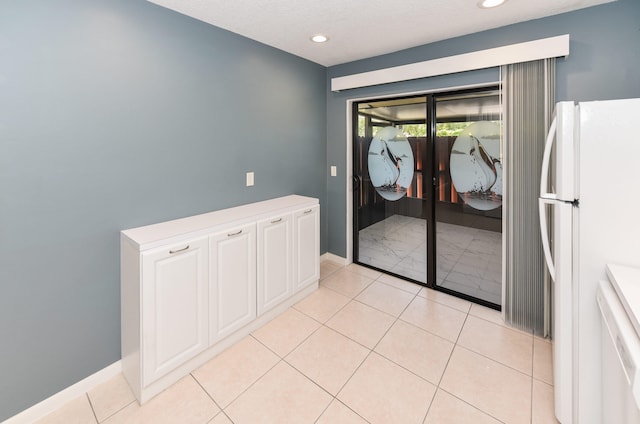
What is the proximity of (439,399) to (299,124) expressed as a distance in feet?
9.09

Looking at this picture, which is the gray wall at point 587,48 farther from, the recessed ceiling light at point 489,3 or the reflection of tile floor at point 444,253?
the reflection of tile floor at point 444,253

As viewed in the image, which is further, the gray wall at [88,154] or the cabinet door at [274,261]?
the cabinet door at [274,261]

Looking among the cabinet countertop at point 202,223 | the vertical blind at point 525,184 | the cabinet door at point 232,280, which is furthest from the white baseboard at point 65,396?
the vertical blind at point 525,184

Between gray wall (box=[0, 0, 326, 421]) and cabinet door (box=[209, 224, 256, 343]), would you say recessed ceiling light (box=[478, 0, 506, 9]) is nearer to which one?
gray wall (box=[0, 0, 326, 421])

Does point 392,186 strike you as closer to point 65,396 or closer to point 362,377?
point 362,377

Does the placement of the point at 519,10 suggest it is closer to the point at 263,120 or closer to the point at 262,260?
the point at 263,120

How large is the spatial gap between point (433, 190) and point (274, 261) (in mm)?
1759

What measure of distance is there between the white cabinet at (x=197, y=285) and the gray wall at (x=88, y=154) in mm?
173

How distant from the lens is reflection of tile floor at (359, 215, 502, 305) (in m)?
2.73

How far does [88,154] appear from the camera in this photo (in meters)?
1.73

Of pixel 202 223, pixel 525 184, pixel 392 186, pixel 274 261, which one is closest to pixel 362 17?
pixel 392 186

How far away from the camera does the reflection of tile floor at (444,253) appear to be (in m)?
2.73

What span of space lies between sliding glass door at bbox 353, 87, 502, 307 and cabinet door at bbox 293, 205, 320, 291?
0.89 m

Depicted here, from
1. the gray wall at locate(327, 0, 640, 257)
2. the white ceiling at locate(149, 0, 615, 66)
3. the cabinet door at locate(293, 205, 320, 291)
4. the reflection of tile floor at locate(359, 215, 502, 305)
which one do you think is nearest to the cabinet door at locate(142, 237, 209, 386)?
the cabinet door at locate(293, 205, 320, 291)
